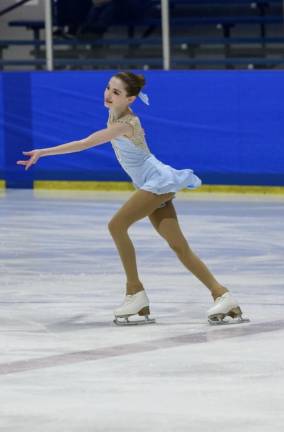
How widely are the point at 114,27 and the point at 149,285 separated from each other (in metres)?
12.5

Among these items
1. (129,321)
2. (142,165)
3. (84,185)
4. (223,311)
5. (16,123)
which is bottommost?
(84,185)

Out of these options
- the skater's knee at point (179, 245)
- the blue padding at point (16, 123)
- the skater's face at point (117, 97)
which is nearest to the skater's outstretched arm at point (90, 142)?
the skater's face at point (117, 97)

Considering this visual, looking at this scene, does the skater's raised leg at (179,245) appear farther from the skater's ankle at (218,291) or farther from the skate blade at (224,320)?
the skate blade at (224,320)

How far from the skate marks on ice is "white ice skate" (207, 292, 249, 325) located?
0.10 m

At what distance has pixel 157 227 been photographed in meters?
9.79

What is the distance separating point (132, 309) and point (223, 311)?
57 centimetres

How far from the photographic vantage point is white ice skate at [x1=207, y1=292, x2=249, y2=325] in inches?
380

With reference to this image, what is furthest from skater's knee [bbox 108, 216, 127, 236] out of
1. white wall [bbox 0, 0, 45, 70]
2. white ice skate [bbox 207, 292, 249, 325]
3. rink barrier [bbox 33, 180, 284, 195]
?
white wall [bbox 0, 0, 45, 70]

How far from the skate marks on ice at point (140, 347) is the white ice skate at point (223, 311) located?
0.10 metres

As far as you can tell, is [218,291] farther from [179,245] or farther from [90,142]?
[90,142]

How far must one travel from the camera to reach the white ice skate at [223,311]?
9648mm

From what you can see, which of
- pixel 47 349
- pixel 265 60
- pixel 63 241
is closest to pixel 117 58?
pixel 265 60

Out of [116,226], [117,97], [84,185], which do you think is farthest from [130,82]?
[84,185]

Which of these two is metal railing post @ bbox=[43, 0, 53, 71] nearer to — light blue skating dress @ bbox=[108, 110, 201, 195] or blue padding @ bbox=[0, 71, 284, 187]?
blue padding @ bbox=[0, 71, 284, 187]
